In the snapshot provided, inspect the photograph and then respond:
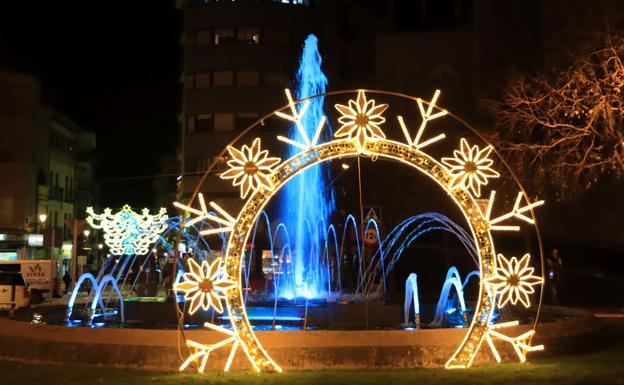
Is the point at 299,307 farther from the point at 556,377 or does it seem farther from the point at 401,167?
the point at 401,167

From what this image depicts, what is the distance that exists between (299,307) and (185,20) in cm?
5056

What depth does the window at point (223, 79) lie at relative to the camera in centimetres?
6488

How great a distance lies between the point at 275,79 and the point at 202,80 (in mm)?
5701

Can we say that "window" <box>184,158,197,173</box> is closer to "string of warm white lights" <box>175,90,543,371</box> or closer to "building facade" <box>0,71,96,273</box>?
"building facade" <box>0,71,96,273</box>

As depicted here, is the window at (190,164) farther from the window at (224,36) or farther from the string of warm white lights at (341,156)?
the string of warm white lights at (341,156)

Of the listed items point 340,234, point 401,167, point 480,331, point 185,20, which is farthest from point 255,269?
point 480,331

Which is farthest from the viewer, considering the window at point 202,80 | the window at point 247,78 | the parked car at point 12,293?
the window at point 202,80

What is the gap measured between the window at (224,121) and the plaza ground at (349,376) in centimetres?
5106

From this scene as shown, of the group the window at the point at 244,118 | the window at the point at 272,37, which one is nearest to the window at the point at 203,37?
the window at the point at 272,37

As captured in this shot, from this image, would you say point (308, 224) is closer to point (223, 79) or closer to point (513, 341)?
point (513, 341)

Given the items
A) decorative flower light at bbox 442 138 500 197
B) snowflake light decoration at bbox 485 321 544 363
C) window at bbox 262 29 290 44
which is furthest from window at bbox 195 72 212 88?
snowflake light decoration at bbox 485 321 544 363

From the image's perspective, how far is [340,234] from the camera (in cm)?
4709

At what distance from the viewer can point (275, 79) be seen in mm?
64625

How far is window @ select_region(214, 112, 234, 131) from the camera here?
212 feet
